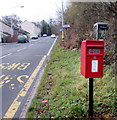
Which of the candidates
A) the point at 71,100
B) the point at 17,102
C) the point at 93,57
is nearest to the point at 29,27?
the point at 17,102

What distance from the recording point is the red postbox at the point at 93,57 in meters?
3.26

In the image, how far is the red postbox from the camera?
10.7ft

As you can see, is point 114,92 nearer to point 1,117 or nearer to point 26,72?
point 1,117

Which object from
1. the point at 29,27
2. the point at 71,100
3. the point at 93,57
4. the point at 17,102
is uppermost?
the point at 29,27

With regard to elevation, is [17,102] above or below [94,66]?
below

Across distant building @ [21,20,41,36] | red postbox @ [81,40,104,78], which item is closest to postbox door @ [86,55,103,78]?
red postbox @ [81,40,104,78]

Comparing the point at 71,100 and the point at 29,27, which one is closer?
the point at 71,100

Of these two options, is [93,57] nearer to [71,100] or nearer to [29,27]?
[71,100]

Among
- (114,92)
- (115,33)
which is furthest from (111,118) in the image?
(115,33)

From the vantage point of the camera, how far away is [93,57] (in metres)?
3.32

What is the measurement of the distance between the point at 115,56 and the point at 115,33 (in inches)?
28.7

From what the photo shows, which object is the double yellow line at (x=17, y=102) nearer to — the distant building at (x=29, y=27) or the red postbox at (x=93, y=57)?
the red postbox at (x=93, y=57)

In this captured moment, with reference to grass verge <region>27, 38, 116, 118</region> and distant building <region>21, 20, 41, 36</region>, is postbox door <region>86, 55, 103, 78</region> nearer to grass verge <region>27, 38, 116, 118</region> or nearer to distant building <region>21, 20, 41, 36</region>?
grass verge <region>27, 38, 116, 118</region>

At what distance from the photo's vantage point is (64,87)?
5219 mm
